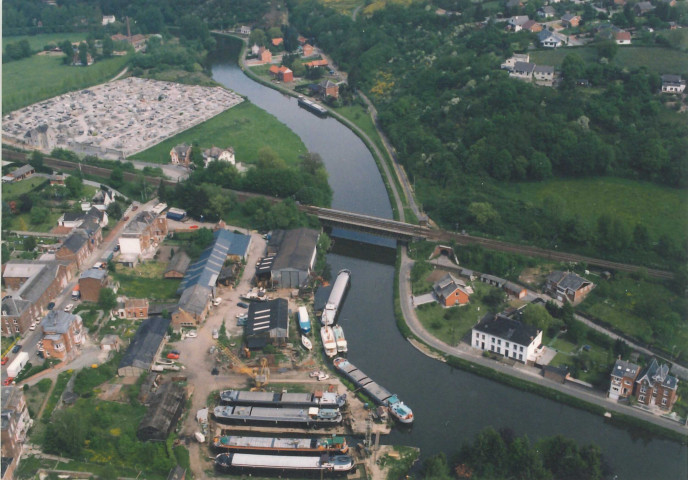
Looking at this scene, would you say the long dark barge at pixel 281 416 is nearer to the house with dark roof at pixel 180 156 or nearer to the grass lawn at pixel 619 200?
the grass lawn at pixel 619 200

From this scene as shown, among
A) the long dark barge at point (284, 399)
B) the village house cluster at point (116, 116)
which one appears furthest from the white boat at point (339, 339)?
the village house cluster at point (116, 116)

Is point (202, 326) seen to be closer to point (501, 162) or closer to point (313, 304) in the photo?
point (313, 304)

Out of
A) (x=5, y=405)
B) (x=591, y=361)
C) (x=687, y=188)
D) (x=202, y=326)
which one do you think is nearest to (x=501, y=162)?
(x=687, y=188)

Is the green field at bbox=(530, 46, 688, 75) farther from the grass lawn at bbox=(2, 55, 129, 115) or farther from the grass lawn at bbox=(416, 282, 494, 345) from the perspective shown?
the grass lawn at bbox=(2, 55, 129, 115)

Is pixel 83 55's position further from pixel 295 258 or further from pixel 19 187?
pixel 295 258

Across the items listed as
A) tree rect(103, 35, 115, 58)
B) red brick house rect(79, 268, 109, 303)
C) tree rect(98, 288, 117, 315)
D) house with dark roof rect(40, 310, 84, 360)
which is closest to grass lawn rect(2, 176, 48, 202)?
red brick house rect(79, 268, 109, 303)

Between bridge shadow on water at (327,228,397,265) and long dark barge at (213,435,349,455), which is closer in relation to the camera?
long dark barge at (213,435,349,455)
